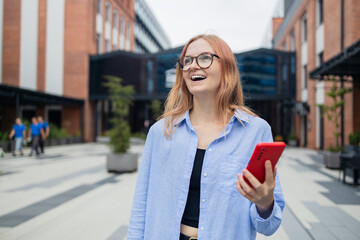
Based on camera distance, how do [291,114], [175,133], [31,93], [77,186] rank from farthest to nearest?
[291,114] → [31,93] → [77,186] → [175,133]

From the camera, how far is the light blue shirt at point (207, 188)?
1.54m

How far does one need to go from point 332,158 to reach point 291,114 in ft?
52.6

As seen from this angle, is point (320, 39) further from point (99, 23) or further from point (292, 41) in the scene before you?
point (99, 23)

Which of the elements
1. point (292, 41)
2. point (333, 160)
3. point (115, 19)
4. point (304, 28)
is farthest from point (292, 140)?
point (115, 19)

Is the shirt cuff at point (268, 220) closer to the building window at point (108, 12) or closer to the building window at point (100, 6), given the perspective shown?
the building window at point (100, 6)

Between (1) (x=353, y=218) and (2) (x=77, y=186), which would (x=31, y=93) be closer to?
(2) (x=77, y=186)

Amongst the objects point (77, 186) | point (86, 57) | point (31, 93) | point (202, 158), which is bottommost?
point (77, 186)

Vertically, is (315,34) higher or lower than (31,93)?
higher

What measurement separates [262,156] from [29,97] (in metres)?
20.1

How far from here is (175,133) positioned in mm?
1733

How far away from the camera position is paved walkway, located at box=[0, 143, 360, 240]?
435cm

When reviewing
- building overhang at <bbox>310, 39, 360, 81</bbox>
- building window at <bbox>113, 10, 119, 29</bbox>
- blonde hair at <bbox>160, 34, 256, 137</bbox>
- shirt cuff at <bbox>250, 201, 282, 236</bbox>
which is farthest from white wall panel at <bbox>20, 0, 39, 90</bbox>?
building window at <bbox>113, 10, 119, 29</bbox>

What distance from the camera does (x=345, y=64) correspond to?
30.7 feet

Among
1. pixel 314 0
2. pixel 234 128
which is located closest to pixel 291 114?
pixel 314 0
